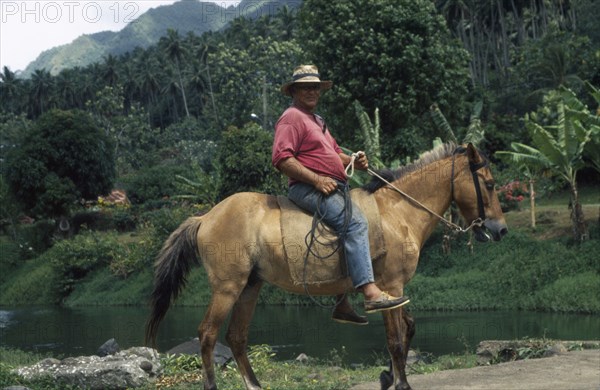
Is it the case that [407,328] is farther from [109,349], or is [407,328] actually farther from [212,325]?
[109,349]

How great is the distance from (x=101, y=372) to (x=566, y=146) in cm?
1838

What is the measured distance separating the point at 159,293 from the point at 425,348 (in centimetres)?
999

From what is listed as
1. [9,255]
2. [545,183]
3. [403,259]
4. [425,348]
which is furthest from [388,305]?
[9,255]

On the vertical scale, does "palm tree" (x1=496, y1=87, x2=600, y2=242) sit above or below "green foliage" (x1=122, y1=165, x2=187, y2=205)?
above

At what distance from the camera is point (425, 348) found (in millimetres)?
17844

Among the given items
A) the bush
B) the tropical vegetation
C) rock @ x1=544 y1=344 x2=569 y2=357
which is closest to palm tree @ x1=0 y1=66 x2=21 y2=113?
the tropical vegetation

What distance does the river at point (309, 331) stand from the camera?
61.4ft

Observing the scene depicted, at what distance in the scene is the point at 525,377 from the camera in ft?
28.6

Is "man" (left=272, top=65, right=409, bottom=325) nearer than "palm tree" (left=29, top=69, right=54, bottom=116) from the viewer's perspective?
Yes

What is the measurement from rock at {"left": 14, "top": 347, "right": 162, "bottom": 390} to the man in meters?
2.81

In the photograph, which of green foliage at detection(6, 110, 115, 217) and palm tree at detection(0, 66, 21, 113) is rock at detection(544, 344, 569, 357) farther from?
palm tree at detection(0, 66, 21, 113)

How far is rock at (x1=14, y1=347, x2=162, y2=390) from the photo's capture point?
32.0ft

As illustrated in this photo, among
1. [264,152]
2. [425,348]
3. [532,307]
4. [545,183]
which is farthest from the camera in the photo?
[545,183]

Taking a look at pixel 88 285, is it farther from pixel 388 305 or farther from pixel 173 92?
pixel 173 92
